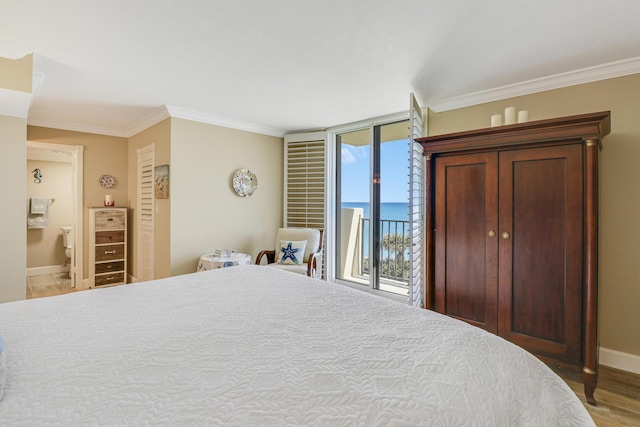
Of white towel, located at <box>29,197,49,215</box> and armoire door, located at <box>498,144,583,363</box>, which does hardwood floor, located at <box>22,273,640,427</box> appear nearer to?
armoire door, located at <box>498,144,583,363</box>

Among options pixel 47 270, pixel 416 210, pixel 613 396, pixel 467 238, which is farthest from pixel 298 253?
pixel 47 270

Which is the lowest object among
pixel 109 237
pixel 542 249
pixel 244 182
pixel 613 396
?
pixel 613 396

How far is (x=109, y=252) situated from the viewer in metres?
4.39

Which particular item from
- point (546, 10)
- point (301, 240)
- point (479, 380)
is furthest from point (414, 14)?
point (301, 240)

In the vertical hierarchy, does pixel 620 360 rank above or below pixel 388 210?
below

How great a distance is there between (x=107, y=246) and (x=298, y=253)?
9.48 feet

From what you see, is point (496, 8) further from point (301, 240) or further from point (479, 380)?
point (301, 240)

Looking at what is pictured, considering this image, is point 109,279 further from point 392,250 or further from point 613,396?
point 613,396

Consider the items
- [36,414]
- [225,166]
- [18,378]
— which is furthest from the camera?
[225,166]

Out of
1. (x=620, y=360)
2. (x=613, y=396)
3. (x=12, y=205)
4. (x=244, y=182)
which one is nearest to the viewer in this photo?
(x=613, y=396)

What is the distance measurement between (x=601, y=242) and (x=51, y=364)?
11.4ft

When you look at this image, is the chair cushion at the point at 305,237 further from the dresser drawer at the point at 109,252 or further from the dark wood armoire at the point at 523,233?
the dresser drawer at the point at 109,252

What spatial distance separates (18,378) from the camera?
2.68 feet

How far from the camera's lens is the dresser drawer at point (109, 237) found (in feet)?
14.0
